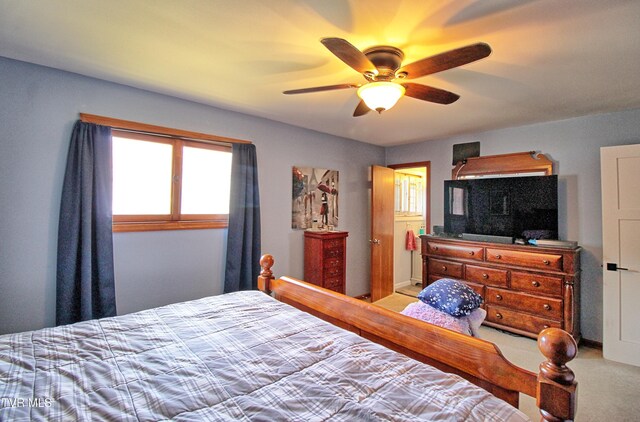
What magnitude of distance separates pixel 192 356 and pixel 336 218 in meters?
3.14

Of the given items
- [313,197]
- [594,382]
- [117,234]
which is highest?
[313,197]

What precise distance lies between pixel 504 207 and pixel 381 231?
5.31 ft

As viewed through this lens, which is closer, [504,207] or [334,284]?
[504,207]

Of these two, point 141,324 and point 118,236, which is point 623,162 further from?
point 118,236

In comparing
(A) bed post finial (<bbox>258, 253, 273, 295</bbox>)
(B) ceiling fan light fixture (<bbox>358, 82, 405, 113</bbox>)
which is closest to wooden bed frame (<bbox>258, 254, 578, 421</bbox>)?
(A) bed post finial (<bbox>258, 253, 273, 295</bbox>)

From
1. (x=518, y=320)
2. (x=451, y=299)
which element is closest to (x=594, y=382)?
(x=518, y=320)

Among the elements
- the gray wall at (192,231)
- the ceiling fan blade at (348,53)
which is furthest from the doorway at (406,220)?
the ceiling fan blade at (348,53)

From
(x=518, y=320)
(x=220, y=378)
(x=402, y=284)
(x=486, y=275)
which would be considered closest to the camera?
(x=220, y=378)

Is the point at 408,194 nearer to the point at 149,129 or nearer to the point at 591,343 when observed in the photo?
the point at 591,343

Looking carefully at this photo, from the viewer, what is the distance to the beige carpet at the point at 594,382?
2.06 meters

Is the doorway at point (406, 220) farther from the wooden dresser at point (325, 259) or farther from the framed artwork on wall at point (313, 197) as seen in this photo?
the wooden dresser at point (325, 259)

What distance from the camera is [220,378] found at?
1.09m

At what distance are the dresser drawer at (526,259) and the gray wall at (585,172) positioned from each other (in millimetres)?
569

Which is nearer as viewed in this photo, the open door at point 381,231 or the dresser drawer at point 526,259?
the dresser drawer at point 526,259
